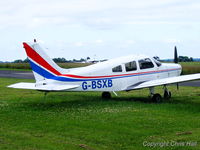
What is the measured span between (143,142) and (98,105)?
5.79 metres

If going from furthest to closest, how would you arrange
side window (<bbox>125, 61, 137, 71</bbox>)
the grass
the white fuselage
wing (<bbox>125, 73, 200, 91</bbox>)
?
side window (<bbox>125, 61, 137, 71</bbox>) → wing (<bbox>125, 73, 200, 91</bbox>) → the white fuselage → the grass

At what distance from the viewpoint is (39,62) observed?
12984 mm

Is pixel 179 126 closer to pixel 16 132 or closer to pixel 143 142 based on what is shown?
pixel 143 142

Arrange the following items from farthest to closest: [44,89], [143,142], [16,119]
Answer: [44,89] < [16,119] < [143,142]

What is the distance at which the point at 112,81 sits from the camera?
14453 millimetres

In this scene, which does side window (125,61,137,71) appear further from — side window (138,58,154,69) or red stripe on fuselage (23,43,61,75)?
red stripe on fuselage (23,43,61,75)

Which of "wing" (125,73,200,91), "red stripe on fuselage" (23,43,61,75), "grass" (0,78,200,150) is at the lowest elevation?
"grass" (0,78,200,150)

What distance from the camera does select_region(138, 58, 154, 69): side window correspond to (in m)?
15.6

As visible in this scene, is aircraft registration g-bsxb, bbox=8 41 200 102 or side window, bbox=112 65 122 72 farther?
side window, bbox=112 65 122 72

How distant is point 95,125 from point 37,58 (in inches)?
179

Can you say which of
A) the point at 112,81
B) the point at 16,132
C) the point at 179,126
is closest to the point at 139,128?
the point at 179,126

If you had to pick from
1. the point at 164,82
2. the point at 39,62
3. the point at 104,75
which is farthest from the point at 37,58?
the point at 164,82

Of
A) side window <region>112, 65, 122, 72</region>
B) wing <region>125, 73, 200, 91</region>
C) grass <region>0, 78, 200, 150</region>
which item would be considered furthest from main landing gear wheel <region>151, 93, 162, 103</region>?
side window <region>112, 65, 122, 72</region>

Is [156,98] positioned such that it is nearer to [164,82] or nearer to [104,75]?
[164,82]
